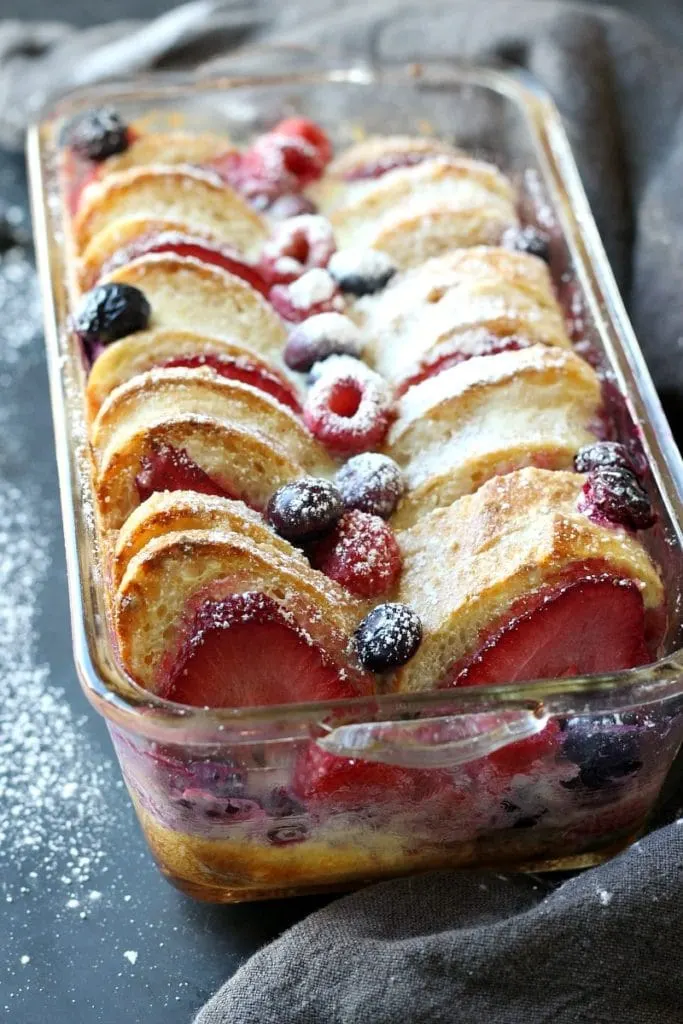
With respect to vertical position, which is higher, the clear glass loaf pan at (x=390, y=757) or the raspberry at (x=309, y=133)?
the raspberry at (x=309, y=133)

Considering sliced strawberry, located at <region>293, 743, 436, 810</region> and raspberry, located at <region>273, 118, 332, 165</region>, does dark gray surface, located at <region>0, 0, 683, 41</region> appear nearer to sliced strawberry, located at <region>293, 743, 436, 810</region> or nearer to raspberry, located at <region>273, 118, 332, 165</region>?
raspberry, located at <region>273, 118, 332, 165</region>

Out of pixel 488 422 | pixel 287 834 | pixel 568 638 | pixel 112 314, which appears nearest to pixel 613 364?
pixel 488 422

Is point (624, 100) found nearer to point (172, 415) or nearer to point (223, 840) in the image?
point (172, 415)

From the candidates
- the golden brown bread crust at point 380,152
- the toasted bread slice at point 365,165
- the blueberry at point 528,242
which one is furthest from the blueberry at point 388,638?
the golden brown bread crust at point 380,152

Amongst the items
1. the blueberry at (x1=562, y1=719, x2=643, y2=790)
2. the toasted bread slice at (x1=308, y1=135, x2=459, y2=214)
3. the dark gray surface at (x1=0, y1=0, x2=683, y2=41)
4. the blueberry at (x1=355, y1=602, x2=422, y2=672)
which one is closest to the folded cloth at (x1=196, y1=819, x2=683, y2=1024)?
the blueberry at (x1=562, y1=719, x2=643, y2=790)

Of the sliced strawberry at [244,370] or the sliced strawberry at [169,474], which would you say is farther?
the sliced strawberry at [244,370]

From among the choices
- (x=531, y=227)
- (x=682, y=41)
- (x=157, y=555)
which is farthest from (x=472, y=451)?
(x=682, y=41)

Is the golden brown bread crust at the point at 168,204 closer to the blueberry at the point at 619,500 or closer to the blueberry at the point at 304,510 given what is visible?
Answer: the blueberry at the point at 304,510

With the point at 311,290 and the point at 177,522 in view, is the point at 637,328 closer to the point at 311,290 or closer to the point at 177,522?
the point at 311,290
